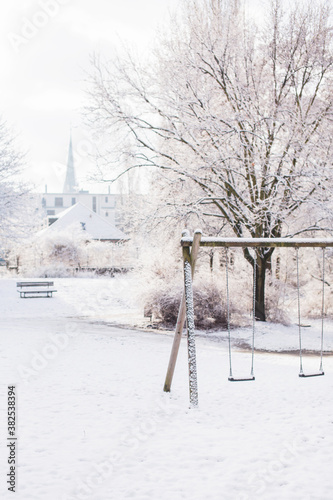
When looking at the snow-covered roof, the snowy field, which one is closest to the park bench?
the snowy field

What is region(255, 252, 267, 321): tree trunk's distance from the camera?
13883 mm

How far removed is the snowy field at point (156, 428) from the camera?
343 cm

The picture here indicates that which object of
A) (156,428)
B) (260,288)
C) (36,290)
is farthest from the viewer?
(36,290)

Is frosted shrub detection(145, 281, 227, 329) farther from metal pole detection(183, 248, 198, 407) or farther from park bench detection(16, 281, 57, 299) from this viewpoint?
metal pole detection(183, 248, 198, 407)

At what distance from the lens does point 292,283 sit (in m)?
17.1

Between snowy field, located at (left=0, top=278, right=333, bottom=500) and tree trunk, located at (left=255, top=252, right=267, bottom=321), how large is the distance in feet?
16.8

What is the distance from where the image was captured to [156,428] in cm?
454

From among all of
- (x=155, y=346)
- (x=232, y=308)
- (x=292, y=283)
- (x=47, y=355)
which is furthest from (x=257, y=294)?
(x=47, y=355)

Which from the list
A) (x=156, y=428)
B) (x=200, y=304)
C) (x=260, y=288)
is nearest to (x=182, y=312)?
(x=156, y=428)

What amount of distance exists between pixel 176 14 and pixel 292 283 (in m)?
10.0

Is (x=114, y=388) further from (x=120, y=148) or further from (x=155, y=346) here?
(x=120, y=148)

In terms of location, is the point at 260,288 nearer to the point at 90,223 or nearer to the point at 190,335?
the point at 190,335

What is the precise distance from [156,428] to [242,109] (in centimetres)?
1086

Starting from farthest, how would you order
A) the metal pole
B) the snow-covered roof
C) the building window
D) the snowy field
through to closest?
1. the building window
2. the snow-covered roof
3. the metal pole
4. the snowy field
